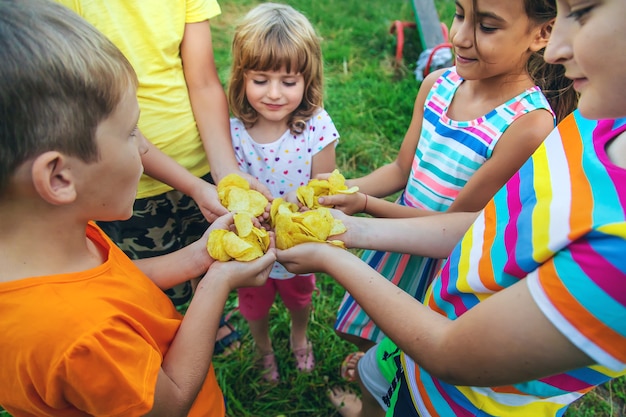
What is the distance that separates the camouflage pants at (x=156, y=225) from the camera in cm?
215

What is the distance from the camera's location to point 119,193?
47.8 inches

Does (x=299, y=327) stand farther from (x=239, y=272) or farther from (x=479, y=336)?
(x=479, y=336)

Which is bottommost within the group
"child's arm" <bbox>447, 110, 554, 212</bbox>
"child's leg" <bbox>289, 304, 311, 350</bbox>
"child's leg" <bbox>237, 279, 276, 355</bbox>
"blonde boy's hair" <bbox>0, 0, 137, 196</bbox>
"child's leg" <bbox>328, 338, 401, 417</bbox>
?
"child's leg" <bbox>289, 304, 311, 350</bbox>

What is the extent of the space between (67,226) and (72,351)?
0.35 m

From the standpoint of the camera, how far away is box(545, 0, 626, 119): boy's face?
2.82 ft

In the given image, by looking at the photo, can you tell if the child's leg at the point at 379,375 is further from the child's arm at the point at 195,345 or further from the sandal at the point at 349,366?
the child's arm at the point at 195,345

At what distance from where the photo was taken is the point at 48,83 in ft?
3.21

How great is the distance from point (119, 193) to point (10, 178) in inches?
10.4

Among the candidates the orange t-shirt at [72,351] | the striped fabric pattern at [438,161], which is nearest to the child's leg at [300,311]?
the striped fabric pattern at [438,161]

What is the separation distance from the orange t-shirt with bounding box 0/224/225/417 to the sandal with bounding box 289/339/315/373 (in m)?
1.57

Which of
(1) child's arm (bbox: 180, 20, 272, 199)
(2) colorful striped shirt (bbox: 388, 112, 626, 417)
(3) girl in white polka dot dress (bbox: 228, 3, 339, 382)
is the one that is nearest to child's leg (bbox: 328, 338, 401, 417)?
(2) colorful striped shirt (bbox: 388, 112, 626, 417)

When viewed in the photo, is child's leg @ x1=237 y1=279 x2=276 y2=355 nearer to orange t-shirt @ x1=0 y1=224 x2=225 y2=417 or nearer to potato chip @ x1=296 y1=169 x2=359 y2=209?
potato chip @ x1=296 y1=169 x2=359 y2=209

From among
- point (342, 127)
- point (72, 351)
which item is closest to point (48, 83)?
point (72, 351)

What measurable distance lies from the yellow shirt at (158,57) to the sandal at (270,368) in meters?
1.17
